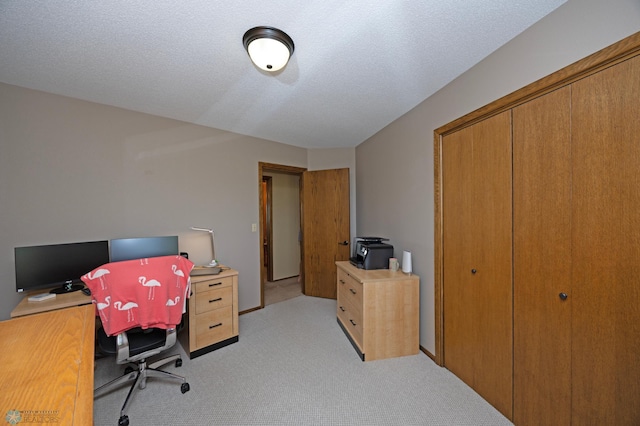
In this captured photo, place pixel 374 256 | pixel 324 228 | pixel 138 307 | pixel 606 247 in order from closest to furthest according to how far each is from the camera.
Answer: pixel 606 247
pixel 138 307
pixel 374 256
pixel 324 228

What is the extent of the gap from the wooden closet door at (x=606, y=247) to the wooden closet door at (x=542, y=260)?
0.15ft

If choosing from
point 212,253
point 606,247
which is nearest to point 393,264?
point 606,247

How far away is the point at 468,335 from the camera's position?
187cm

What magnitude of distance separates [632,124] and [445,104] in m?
1.18

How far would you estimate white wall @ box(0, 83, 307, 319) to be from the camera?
6.47 ft

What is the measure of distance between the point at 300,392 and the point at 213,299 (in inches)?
47.3

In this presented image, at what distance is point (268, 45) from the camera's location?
56.4 inches

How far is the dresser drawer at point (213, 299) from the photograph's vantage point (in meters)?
2.29

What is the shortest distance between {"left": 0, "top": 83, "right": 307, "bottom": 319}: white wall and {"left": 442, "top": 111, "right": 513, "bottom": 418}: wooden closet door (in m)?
2.48

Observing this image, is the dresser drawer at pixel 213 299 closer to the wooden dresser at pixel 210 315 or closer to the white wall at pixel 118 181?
the wooden dresser at pixel 210 315

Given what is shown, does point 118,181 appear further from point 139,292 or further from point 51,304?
point 139,292

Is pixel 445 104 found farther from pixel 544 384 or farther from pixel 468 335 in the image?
pixel 544 384

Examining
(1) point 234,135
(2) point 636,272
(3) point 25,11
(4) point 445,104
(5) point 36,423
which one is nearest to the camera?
(5) point 36,423

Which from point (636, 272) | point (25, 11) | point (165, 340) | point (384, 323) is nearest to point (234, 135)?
point (25, 11)
